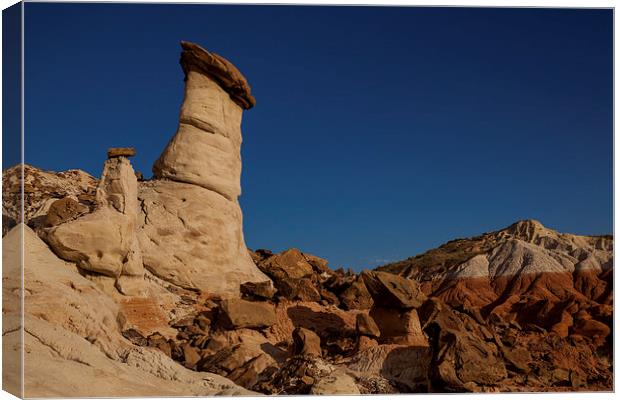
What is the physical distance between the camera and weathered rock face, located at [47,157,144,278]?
12430 millimetres

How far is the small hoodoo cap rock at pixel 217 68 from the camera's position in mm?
16916

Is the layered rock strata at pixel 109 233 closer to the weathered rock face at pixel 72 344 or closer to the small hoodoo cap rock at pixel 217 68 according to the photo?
the weathered rock face at pixel 72 344

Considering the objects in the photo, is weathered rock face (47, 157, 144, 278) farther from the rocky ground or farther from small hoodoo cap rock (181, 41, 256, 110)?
small hoodoo cap rock (181, 41, 256, 110)

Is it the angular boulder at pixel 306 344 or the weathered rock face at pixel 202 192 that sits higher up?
the weathered rock face at pixel 202 192

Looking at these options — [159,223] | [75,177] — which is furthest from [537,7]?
[75,177]

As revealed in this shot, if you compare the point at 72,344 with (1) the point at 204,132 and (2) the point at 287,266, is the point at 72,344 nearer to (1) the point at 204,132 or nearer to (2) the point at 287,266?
(1) the point at 204,132

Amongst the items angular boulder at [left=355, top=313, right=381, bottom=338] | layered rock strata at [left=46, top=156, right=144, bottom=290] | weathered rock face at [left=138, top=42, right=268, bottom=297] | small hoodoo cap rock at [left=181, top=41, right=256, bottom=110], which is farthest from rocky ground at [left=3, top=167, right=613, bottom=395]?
small hoodoo cap rock at [left=181, top=41, right=256, bottom=110]

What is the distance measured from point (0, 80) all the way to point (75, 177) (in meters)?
9.59

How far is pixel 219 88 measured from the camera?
689 inches

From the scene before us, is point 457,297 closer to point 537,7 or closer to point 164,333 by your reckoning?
point 164,333

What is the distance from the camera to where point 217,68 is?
56.3ft

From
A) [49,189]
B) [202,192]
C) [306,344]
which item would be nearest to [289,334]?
[306,344]

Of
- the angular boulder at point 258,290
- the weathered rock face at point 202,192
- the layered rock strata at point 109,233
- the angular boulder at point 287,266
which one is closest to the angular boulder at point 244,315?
the angular boulder at point 258,290

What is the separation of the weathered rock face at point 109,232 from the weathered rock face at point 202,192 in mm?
1436
